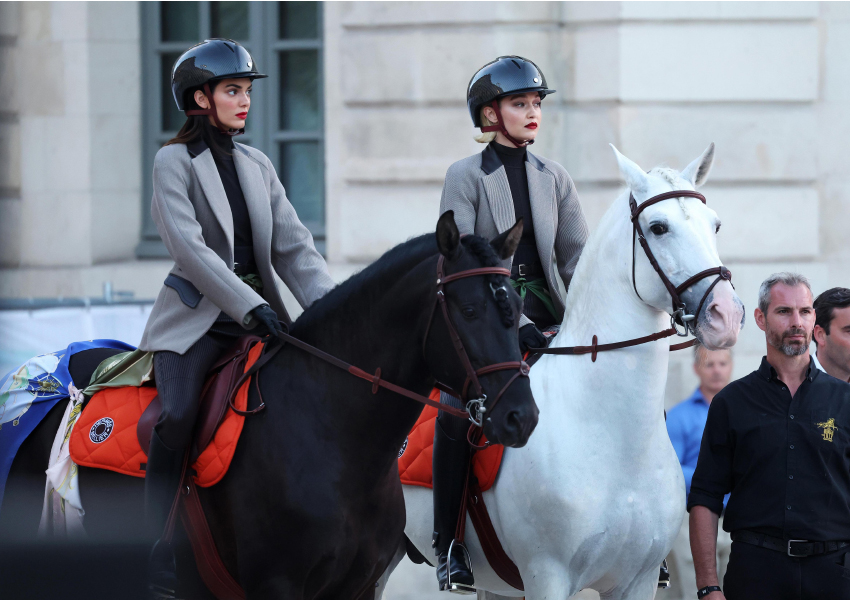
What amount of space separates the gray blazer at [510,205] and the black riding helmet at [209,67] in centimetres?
104

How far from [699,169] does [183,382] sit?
2179mm

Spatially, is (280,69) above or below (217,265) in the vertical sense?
above

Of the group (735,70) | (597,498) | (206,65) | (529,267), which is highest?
(735,70)

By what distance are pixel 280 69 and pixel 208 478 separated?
585 cm

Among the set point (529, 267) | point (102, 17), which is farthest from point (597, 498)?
point (102, 17)

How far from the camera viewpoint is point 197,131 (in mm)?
3883

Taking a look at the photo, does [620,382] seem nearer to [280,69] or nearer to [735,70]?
[735,70]

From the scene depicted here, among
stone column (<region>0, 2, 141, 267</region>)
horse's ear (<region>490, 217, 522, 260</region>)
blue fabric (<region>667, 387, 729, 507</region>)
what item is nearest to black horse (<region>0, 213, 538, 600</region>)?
horse's ear (<region>490, 217, 522, 260</region>)

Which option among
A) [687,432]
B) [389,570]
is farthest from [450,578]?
[687,432]

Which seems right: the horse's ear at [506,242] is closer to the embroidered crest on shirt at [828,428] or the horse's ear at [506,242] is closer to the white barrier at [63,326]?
the embroidered crest on shirt at [828,428]

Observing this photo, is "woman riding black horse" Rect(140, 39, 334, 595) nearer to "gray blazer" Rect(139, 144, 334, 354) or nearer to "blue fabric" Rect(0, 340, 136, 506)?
"gray blazer" Rect(139, 144, 334, 354)

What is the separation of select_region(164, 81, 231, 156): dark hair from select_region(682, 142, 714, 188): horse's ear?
1.83 m

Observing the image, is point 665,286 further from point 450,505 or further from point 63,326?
point 63,326

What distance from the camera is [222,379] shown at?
3631 millimetres
